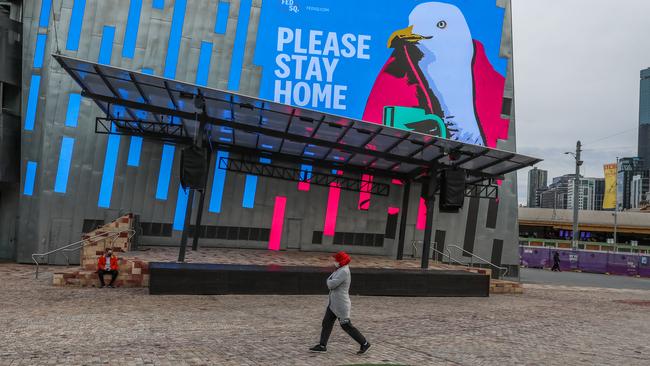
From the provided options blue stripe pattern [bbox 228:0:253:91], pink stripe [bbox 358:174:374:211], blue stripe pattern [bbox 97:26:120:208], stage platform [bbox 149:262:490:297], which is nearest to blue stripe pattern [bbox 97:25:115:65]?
blue stripe pattern [bbox 97:26:120:208]

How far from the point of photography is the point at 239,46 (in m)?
24.3

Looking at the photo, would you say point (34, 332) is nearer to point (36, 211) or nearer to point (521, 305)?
point (521, 305)

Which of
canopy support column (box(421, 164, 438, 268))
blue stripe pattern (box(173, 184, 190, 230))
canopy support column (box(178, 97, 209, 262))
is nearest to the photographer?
canopy support column (box(178, 97, 209, 262))

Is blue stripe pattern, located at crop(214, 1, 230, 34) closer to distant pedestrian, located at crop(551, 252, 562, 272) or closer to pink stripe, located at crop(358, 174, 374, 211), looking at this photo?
pink stripe, located at crop(358, 174, 374, 211)

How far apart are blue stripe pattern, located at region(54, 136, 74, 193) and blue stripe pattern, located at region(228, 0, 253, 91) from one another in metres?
8.09

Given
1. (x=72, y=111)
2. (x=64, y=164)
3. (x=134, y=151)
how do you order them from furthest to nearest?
(x=134, y=151) < (x=72, y=111) < (x=64, y=164)

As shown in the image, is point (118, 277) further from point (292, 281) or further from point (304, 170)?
point (304, 170)

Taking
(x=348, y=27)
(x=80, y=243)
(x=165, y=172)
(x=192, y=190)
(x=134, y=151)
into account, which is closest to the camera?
(x=192, y=190)

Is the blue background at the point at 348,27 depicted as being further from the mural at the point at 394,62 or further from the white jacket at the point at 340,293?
the white jacket at the point at 340,293

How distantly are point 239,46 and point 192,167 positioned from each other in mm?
10992

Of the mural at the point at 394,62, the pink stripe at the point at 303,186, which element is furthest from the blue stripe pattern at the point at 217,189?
the mural at the point at 394,62

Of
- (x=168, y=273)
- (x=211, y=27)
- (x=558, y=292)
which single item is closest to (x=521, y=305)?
(x=558, y=292)

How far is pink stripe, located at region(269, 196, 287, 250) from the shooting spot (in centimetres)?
2502

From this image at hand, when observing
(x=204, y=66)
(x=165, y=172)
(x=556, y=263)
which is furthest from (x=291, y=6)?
(x=556, y=263)
